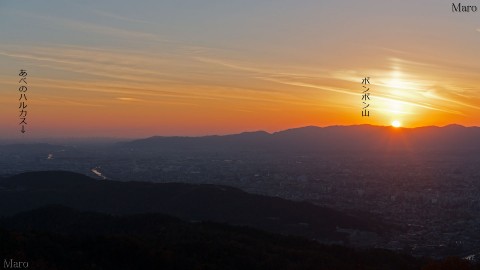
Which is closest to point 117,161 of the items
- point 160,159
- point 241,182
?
point 160,159

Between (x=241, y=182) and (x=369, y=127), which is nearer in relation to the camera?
(x=241, y=182)

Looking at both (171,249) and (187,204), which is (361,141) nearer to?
(187,204)

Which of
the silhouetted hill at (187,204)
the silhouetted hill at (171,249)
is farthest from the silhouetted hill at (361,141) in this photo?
the silhouetted hill at (171,249)

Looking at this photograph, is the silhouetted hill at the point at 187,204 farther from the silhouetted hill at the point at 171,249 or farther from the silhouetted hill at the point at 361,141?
the silhouetted hill at the point at 361,141

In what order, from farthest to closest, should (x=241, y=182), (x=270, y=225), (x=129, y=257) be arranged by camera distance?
(x=241, y=182) < (x=270, y=225) < (x=129, y=257)

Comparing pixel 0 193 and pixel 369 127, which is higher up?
pixel 369 127

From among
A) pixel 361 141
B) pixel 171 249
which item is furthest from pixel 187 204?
pixel 361 141

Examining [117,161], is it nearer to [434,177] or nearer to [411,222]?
[434,177]
